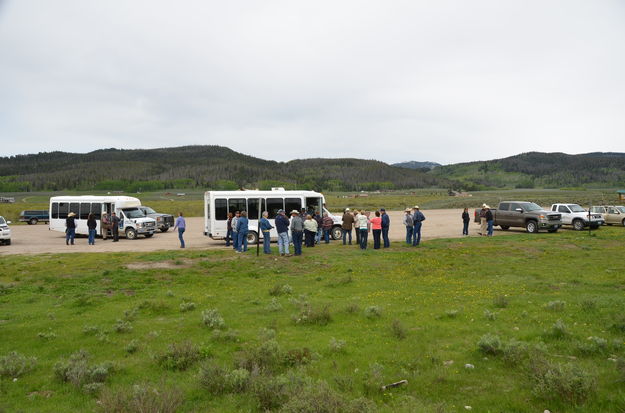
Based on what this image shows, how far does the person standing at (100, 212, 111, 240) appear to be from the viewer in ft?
92.6

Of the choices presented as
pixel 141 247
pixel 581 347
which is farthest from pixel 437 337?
pixel 141 247

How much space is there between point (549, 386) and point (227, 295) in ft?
25.8

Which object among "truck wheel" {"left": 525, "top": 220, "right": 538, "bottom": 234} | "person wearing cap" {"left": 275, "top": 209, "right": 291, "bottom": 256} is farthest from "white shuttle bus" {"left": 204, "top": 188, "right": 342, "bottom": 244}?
"truck wheel" {"left": 525, "top": 220, "right": 538, "bottom": 234}

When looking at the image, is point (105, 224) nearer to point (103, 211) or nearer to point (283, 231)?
point (103, 211)

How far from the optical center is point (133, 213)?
30.3 meters

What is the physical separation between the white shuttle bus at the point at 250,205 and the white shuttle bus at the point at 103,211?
726cm

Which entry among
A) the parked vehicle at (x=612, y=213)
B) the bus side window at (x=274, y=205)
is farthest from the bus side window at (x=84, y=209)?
the parked vehicle at (x=612, y=213)

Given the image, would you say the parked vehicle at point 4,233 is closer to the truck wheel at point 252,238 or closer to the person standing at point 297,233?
the truck wheel at point 252,238

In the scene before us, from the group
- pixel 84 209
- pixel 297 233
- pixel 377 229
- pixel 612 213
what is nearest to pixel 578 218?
pixel 612 213

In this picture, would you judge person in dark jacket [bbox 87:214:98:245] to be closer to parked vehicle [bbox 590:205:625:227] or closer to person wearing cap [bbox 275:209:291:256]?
person wearing cap [bbox 275:209:291:256]

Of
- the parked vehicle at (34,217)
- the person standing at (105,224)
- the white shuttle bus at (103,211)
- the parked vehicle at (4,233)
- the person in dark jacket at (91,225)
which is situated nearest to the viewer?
the person in dark jacket at (91,225)

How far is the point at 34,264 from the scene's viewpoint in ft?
55.3

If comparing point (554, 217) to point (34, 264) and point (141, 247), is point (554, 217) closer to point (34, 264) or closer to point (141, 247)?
point (141, 247)

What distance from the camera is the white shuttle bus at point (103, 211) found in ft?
96.3
